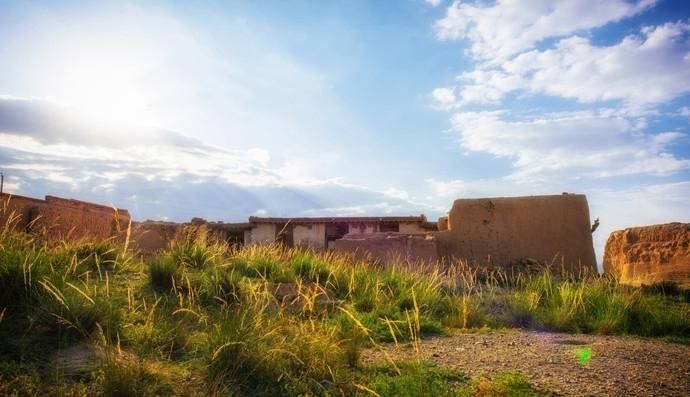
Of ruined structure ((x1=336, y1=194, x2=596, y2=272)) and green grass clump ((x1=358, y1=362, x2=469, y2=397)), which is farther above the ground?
ruined structure ((x1=336, y1=194, x2=596, y2=272))

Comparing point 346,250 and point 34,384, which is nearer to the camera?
point 34,384

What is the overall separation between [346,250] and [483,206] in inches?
116

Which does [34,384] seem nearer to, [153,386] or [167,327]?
[153,386]

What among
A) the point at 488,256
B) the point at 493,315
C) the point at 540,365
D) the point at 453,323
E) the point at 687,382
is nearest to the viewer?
the point at 687,382

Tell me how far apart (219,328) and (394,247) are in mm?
6477

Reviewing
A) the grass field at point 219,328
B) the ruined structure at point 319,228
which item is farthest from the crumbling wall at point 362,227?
the grass field at point 219,328

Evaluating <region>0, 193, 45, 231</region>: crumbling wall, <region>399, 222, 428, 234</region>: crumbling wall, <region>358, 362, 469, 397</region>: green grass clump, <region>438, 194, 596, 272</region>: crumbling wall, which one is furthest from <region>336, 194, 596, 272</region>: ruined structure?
<region>0, 193, 45, 231</region>: crumbling wall

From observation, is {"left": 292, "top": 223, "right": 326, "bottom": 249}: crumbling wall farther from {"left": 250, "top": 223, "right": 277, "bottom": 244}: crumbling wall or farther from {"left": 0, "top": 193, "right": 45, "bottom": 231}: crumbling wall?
{"left": 0, "top": 193, "right": 45, "bottom": 231}: crumbling wall

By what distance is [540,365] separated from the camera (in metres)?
3.50

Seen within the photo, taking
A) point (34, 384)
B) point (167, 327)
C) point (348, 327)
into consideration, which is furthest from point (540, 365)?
point (34, 384)

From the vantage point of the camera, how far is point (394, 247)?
9.53 m

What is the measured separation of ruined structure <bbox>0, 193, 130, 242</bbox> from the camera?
10391 millimetres

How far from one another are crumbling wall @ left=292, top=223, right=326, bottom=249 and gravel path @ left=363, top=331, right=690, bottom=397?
510 inches

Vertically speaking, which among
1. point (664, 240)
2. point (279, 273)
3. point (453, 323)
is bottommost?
point (453, 323)
